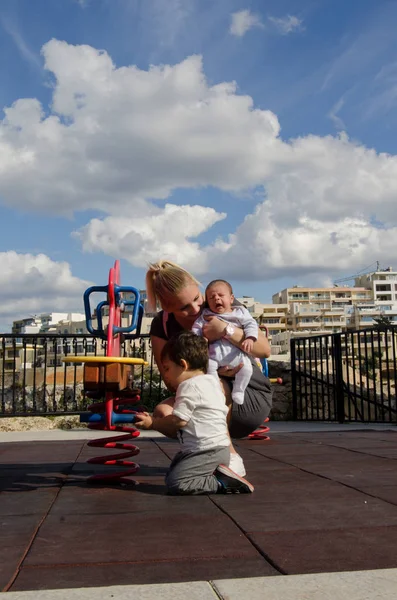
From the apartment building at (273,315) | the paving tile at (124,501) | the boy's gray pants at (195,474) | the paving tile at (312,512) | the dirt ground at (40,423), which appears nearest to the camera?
the paving tile at (312,512)

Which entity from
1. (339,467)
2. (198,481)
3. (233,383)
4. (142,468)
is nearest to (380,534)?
(198,481)

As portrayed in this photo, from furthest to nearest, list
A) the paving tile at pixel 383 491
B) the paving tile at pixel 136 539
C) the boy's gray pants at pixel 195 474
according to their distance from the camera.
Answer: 1. the boy's gray pants at pixel 195 474
2. the paving tile at pixel 383 491
3. the paving tile at pixel 136 539

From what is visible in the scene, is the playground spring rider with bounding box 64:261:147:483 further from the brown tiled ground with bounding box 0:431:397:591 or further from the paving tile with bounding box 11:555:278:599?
the paving tile with bounding box 11:555:278:599

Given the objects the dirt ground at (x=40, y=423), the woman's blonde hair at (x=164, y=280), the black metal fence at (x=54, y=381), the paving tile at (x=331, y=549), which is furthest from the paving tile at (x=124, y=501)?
the dirt ground at (x=40, y=423)

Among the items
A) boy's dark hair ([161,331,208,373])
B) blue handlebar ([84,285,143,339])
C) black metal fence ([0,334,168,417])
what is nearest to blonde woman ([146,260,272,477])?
blue handlebar ([84,285,143,339])

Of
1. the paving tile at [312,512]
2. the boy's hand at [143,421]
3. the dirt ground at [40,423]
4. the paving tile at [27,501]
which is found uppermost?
the boy's hand at [143,421]

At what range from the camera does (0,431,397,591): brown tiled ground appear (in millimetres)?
1934

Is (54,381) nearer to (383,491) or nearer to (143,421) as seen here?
(143,421)

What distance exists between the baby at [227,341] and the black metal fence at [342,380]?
4.45m

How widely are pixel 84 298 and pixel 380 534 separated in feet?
8.00

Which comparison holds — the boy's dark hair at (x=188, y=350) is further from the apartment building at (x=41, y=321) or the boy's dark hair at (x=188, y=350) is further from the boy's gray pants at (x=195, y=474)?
the apartment building at (x=41, y=321)

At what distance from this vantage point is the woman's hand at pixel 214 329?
12.1 ft

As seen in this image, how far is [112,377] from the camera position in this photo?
3.56 metres

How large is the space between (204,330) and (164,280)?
0.40 metres
